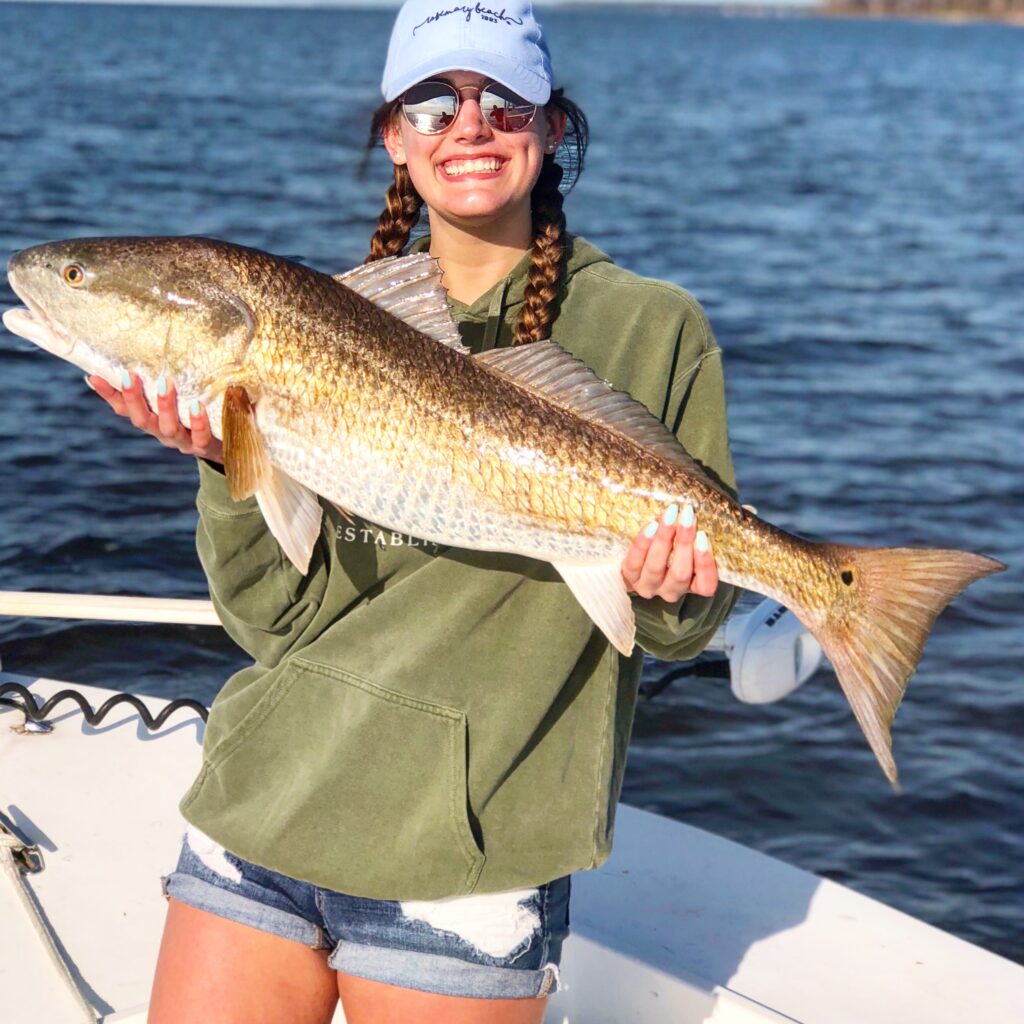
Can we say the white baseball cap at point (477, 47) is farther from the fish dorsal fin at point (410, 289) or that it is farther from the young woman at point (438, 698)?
the fish dorsal fin at point (410, 289)

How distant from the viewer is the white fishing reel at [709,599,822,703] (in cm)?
455

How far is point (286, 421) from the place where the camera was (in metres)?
2.97

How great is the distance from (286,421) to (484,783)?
0.85 meters

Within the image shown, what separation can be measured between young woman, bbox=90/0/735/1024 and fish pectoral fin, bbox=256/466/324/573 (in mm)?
117

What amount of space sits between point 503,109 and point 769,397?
10.4m

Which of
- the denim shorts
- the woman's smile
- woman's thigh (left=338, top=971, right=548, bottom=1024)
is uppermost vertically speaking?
the woman's smile

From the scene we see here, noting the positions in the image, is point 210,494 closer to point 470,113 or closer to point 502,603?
point 502,603

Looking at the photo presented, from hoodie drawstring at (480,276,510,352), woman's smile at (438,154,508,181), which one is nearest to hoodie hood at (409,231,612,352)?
hoodie drawstring at (480,276,510,352)

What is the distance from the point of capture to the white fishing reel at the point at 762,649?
4.55 m

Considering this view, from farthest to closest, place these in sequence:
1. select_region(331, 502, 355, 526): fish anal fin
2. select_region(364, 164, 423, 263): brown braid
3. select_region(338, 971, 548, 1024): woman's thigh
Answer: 1. select_region(364, 164, 423, 263): brown braid
2. select_region(331, 502, 355, 526): fish anal fin
3. select_region(338, 971, 548, 1024): woman's thigh

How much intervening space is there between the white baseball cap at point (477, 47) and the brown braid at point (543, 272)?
252 mm

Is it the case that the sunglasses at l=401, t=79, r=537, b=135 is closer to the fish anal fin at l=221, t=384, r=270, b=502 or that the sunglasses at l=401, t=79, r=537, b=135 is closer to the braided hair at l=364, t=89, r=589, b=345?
the braided hair at l=364, t=89, r=589, b=345

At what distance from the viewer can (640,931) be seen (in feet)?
12.5

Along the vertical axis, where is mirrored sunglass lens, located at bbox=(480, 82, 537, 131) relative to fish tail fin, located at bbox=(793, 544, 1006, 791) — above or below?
above
